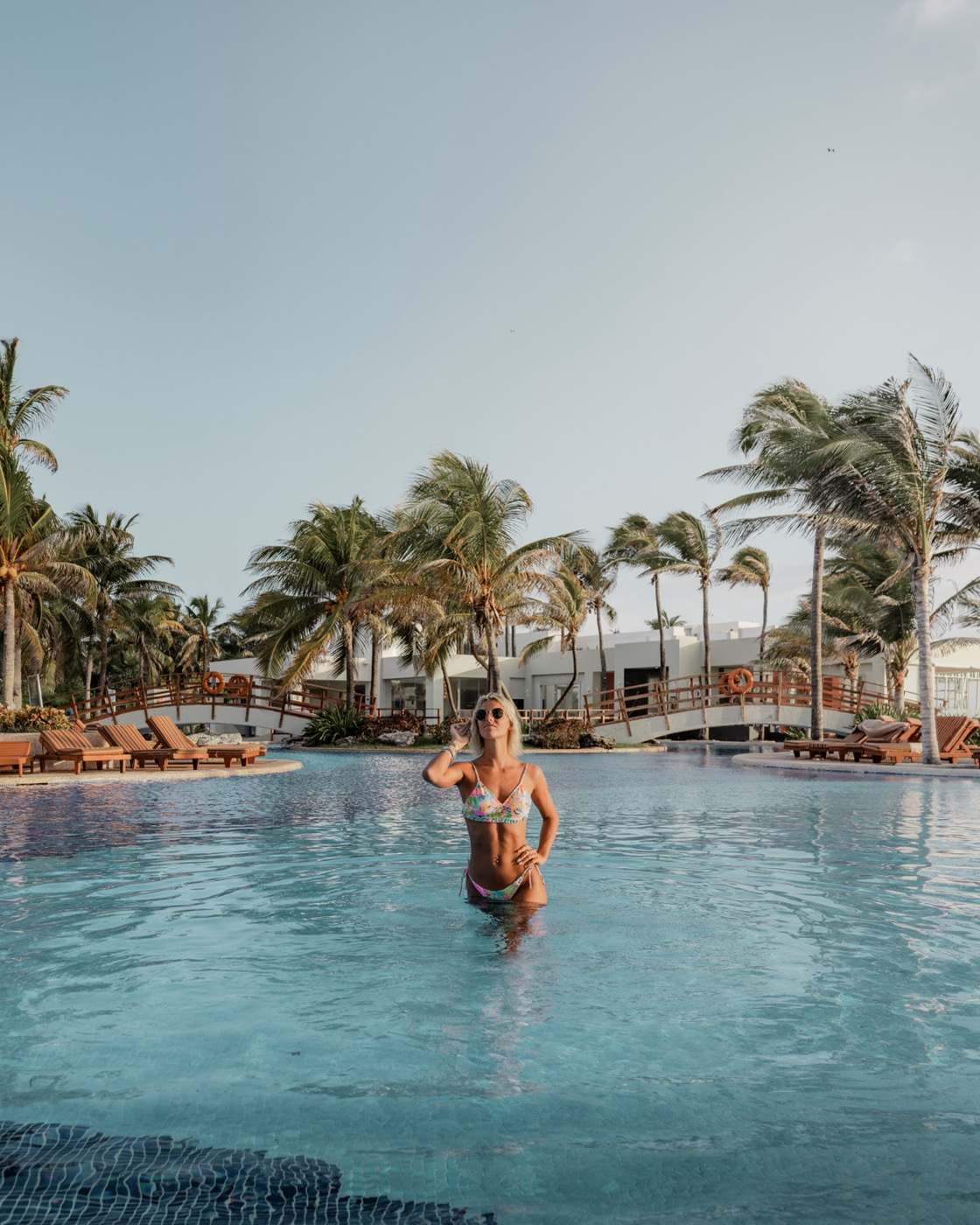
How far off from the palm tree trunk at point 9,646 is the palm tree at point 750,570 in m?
30.6

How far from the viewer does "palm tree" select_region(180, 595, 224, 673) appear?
2490 inches

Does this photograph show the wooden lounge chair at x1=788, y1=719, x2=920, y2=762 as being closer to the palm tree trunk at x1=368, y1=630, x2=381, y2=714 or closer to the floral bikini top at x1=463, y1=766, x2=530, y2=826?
the palm tree trunk at x1=368, y1=630, x2=381, y2=714

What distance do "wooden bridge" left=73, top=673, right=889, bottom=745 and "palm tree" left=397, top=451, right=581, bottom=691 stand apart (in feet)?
16.2

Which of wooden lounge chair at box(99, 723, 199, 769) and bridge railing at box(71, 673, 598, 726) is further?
bridge railing at box(71, 673, 598, 726)

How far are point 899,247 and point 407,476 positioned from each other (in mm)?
17707

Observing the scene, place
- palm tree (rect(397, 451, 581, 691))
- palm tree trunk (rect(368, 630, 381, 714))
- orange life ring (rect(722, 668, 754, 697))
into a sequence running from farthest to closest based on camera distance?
palm tree trunk (rect(368, 630, 381, 714)) → orange life ring (rect(722, 668, 754, 697)) → palm tree (rect(397, 451, 581, 691))

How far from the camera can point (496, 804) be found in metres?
5.73

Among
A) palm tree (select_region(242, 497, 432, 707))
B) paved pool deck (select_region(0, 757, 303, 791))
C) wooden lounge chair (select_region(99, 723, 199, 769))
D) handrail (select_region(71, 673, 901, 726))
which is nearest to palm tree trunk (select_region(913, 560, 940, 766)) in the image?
handrail (select_region(71, 673, 901, 726))

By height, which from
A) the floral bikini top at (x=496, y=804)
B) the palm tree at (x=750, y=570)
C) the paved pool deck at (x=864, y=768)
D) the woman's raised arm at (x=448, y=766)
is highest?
the palm tree at (x=750, y=570)

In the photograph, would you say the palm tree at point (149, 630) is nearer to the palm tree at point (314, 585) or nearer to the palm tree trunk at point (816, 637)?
the palm tree at point (314, 585)

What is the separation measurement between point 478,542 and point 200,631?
43.8 m

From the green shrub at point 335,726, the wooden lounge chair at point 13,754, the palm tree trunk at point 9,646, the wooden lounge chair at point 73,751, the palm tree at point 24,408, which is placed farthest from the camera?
the green shrub at point 335,726

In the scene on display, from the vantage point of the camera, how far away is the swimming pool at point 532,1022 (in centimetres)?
325

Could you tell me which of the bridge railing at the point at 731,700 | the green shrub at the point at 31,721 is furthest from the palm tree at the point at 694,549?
the green shrub at the point at 31,721
